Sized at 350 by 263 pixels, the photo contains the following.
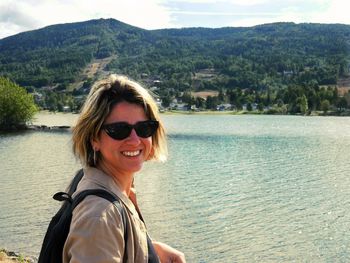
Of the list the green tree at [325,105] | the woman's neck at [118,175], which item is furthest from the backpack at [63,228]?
the green tree at [325,105]

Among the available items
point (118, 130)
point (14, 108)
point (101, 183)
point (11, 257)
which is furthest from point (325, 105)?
point (101, 183)

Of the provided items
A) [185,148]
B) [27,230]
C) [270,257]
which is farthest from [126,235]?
[185,148]

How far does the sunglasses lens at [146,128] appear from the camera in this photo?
335cm

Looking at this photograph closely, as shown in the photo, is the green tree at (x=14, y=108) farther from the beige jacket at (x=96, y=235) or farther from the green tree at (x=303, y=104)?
the green tree at (x=303, y=104)

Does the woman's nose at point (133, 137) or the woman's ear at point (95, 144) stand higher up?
the woman's nose at point (133, 137)

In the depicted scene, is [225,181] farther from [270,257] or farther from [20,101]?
[20,101]

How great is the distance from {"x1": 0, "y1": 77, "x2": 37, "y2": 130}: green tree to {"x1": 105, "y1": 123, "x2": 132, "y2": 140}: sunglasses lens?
95.0 m

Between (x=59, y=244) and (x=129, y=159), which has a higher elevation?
(x=129, y=159)

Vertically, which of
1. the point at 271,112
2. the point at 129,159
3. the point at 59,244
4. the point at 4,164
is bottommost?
the point at 271,112

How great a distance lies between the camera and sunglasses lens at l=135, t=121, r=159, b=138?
335 cm

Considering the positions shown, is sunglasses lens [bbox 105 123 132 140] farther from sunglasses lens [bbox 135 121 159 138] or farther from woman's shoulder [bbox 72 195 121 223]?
woman's shoulder [bbox 72 195 121 223]

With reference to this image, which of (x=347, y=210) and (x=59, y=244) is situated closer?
(x=59, y=244)

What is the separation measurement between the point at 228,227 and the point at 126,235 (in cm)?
2145

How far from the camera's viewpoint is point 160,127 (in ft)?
11.9
